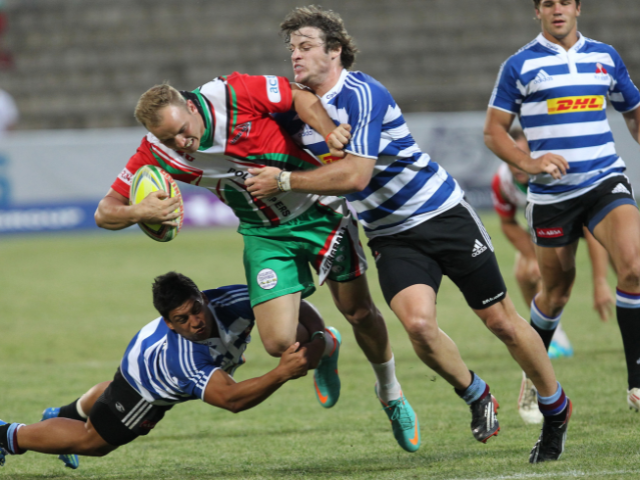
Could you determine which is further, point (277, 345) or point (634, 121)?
point (634, 121)

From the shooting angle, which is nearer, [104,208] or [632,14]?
[104,208]

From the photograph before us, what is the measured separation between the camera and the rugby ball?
4395 mm

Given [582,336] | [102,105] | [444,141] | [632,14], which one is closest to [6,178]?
[102,105]

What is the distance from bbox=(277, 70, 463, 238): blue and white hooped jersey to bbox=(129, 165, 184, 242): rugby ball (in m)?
0.83

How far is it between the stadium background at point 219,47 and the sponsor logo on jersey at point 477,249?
1532 cm

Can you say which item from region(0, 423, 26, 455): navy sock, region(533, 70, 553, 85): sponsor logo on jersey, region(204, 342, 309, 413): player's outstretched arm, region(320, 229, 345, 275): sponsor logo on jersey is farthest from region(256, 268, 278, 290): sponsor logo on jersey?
region(533, 70, 553, 85): sponsor logo on jersey

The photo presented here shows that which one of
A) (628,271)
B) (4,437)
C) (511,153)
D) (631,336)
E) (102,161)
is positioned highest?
(511,153)

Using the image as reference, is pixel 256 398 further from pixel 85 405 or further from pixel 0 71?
pixel 0 71

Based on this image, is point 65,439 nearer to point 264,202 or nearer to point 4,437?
point 4,437

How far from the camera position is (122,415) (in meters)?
4.50

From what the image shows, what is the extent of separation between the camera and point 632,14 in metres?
20.7

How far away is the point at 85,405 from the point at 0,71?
1842 centimetres

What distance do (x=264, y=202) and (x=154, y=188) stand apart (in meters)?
0.68

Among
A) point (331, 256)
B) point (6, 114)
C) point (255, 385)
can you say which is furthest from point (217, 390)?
point (6, 114)
